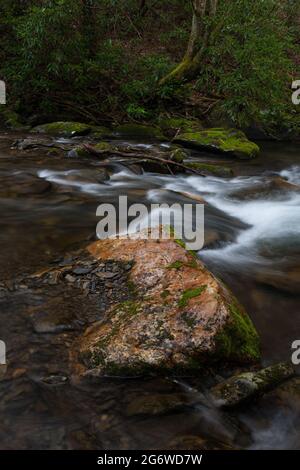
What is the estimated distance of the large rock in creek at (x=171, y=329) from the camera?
276 cm

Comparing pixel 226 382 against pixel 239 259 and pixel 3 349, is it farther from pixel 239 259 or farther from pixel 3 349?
pixel 239 259

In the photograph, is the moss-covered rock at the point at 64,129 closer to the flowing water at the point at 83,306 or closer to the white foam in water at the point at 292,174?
the flowing water at the point at 83,306

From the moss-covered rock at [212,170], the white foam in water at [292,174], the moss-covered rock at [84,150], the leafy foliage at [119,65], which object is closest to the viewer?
the moss-covered rock at [212,170]

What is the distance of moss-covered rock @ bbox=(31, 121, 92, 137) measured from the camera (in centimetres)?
1066

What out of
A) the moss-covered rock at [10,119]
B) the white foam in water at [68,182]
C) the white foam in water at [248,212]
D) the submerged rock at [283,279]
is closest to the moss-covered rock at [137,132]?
the moss-covered rock at [10,119]

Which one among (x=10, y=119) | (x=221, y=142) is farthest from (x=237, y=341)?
(x=10, y=119)

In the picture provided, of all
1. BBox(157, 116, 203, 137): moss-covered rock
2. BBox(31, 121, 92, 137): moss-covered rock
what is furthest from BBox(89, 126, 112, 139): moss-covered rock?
BBox(157, 116, 203, 137): moss-covered rock

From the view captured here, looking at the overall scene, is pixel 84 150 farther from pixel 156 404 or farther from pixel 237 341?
pixel 156 404

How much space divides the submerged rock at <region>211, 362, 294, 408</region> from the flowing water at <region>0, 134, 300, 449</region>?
0.07 meters

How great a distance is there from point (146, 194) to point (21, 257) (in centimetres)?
300

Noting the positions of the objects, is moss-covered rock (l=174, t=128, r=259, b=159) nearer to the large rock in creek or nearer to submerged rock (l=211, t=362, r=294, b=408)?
the large rock in creek

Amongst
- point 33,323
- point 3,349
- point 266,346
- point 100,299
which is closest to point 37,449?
point 3,349

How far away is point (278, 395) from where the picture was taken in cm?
→ 270

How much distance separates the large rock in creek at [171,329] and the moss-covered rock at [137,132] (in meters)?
8.36
